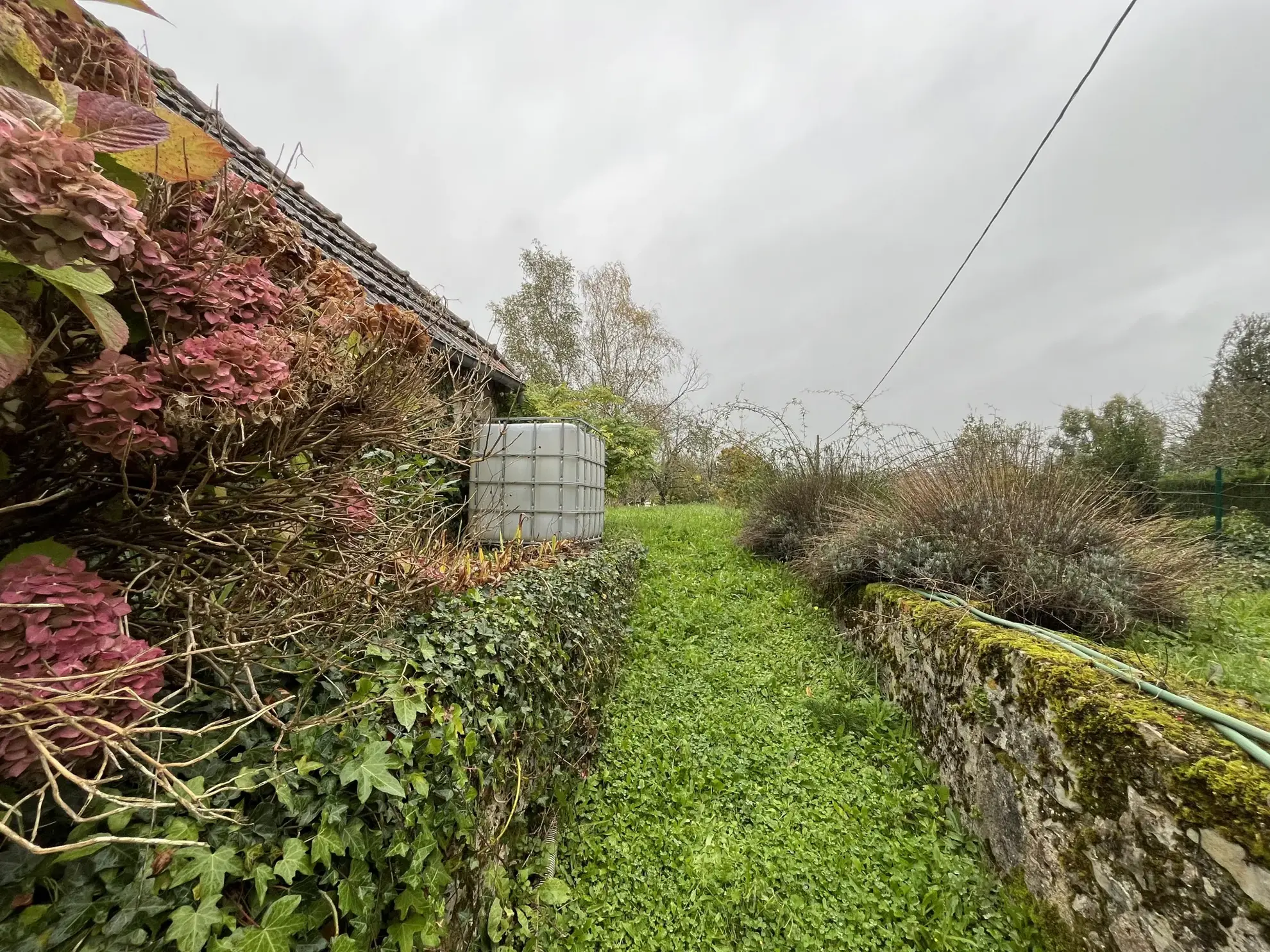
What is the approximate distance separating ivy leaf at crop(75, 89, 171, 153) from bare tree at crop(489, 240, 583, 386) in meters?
17.1

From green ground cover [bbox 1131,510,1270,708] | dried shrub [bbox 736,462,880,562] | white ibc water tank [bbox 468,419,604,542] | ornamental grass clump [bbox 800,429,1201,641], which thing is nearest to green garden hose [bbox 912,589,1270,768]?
green ground cover [bbox 1131,510,1270,708]

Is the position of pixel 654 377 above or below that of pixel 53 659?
Answer: above

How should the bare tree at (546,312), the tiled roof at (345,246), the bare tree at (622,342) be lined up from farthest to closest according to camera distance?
1. the bare tree at (622,342)
2. the bare tree at (546,312)
3. the tiled roof at (345,246)

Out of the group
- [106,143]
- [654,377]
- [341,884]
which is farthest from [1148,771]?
[654,377]

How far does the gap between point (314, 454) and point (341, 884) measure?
120 centimetres

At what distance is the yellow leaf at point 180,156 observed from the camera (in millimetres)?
1035

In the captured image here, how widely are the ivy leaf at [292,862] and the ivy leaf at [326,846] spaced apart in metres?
0.02

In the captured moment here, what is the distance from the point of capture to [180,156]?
1077 millimetres

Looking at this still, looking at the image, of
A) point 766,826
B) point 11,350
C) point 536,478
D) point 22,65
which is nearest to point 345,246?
point 536,478

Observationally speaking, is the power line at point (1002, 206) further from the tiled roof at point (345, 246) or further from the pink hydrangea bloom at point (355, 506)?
the pink hydrangea bloom at point (355, 506)

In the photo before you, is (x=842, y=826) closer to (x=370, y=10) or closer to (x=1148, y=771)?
(x=1148, y=771)

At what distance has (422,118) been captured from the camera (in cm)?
702

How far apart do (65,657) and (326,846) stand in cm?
76

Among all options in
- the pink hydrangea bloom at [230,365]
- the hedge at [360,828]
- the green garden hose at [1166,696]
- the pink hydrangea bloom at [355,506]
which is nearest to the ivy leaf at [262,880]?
the hedge at [360,828]
